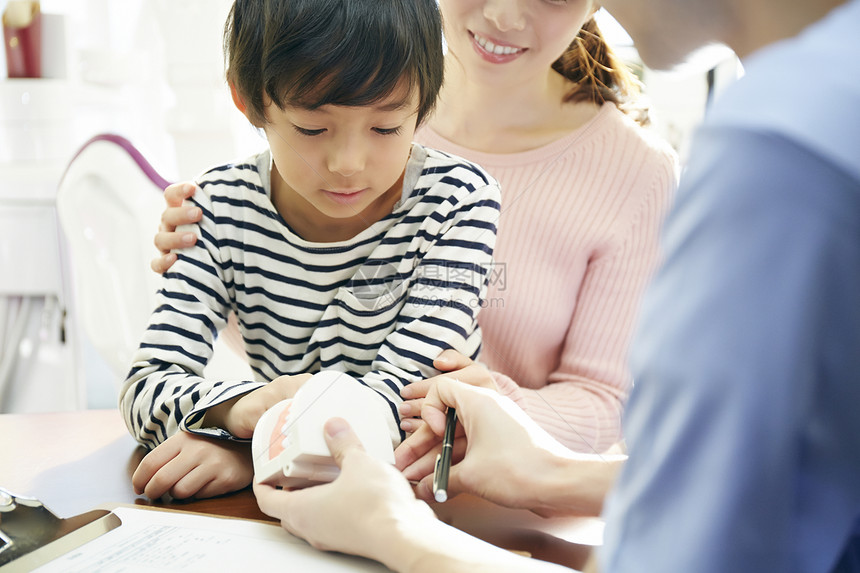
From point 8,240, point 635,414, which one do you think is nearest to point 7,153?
point 8,240

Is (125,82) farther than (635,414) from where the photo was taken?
Yes

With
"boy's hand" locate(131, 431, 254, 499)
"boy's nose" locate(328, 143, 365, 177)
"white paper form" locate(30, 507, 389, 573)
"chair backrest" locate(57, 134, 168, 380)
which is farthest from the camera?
"chair backrest" locate(57, 134, 168, 380)

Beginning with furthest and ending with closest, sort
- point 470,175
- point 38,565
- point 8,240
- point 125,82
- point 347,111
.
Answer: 1. point 125,82
2. point 8,240
3. point 470,175
4. point 347,111
5. point 38,565

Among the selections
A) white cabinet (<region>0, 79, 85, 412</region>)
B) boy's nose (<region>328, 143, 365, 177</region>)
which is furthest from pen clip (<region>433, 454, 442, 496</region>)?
white cabinet (<region>0, 79, 85, 412</region>)

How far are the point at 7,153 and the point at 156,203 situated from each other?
0.57 m

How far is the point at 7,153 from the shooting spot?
131cm

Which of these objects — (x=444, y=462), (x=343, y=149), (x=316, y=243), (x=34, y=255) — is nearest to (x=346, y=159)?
(x=343, y=149)

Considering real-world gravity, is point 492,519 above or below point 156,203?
below

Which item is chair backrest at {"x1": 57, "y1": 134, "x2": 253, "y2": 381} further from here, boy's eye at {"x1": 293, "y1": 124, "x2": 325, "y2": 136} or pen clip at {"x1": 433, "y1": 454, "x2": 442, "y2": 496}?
pen clip at {"x1": 433, "y1": 454, "x2": 442, "y2": 496}

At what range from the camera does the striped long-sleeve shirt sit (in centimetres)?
63

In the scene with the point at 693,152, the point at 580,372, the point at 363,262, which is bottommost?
the point at 580,372

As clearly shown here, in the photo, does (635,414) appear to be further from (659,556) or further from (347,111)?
(347,111)

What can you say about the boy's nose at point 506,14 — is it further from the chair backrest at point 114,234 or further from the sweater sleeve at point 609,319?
the chair backrest at point 114,234

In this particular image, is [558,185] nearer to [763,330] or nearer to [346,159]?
[346,159]
